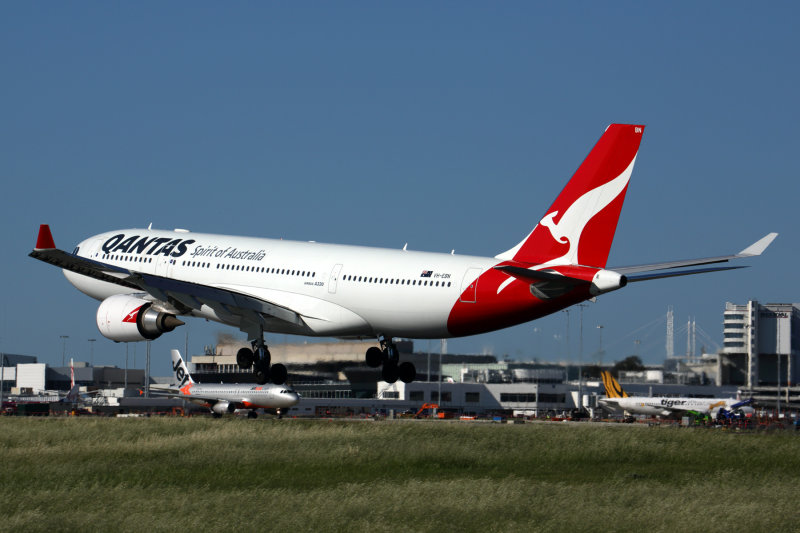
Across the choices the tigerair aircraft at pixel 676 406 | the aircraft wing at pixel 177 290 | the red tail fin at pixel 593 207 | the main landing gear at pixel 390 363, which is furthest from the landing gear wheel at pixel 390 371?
the tigerair aircraft at pixel 676 406

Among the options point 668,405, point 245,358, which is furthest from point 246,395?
point 245,358

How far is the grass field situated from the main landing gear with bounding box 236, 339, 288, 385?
3971mm

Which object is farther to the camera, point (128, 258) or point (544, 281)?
point (128, 258)

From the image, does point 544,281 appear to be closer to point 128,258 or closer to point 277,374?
point 277,374

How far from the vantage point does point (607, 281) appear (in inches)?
1576

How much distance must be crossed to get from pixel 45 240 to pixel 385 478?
16330 millimetres

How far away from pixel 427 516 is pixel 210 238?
23266 millimetres

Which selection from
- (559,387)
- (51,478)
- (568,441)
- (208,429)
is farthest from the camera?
(559,387)

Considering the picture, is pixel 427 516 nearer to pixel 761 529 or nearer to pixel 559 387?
pixel 761 529

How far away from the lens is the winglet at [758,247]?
1512 inches

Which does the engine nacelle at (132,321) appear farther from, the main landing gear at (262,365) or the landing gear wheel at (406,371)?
the landing gear wheel at (406,371)

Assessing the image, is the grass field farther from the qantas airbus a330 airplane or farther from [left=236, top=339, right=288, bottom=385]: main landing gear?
the qantas airbus a330 airplane

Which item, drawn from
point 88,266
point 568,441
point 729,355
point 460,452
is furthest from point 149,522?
point 729,355

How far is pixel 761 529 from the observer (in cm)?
3042
